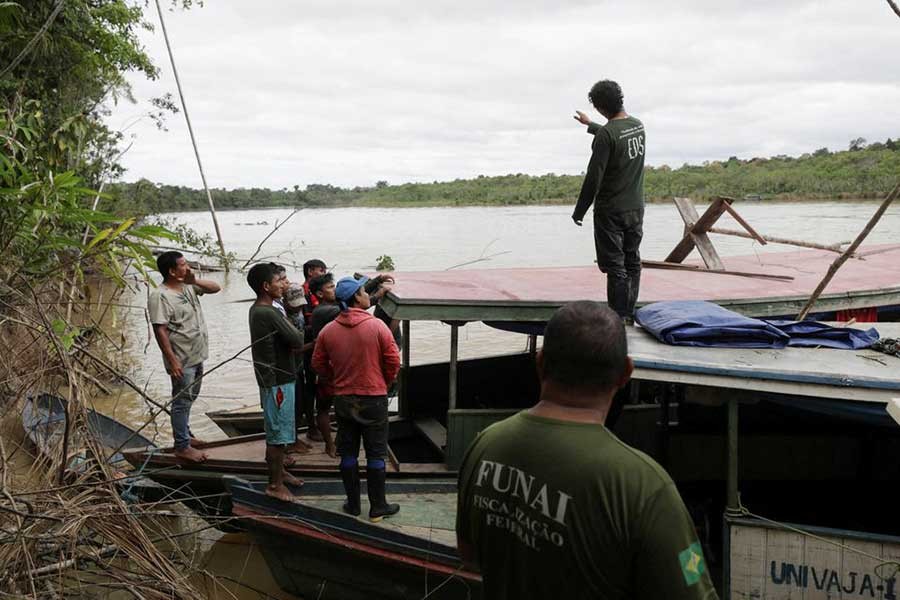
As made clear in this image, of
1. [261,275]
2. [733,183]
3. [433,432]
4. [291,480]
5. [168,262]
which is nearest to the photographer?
[261,275]

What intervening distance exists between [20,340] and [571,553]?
4.40 meters

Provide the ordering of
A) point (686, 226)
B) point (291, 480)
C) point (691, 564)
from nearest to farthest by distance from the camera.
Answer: point (691, 564)
point (291, 480)
point (686, 226)

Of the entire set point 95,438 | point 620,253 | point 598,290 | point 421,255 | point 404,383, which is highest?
point 620,253

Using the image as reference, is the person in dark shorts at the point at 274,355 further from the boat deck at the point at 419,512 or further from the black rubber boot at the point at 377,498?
the black rubber boot at the point at 377,498

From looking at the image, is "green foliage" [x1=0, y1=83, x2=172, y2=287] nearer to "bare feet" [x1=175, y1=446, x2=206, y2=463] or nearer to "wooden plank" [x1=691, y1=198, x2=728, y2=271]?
"bare feet" [x1=175, y1=446, x2=206, y2=463]

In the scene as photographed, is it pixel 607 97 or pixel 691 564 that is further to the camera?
pixel 607 97

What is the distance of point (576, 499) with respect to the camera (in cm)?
143

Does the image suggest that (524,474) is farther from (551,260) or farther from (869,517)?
(551,260)

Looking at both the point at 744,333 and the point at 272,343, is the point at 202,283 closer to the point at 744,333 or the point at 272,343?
the point at 272,343

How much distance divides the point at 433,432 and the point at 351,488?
157 centimetres

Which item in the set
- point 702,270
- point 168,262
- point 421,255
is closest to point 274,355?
point 168,262

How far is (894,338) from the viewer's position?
416 centimetres

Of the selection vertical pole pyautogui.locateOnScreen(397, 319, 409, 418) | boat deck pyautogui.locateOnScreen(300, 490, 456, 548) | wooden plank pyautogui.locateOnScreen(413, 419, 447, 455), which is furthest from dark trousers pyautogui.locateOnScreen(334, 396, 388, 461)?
vertical pole pyautogui.locateOnScreen(397, 319, 409, 418)

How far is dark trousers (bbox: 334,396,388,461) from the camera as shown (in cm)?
413
